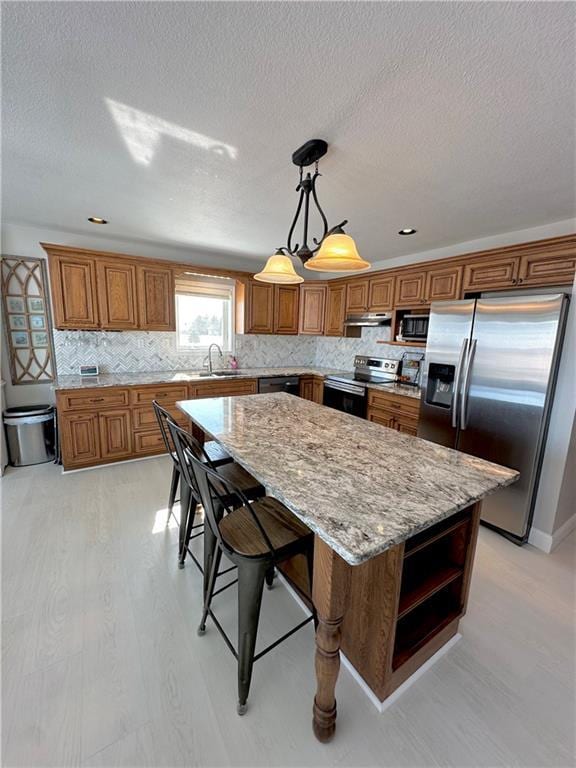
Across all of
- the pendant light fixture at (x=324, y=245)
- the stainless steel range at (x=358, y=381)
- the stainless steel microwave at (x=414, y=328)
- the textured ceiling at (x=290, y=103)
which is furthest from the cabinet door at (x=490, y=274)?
the pendant light fixture at (x=324, y=245)

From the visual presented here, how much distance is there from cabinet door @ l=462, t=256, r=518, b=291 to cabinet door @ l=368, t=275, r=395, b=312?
918 millimetres

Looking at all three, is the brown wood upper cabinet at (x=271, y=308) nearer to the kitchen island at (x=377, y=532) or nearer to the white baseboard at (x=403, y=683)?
the kitchen island at (x=377, y=532)

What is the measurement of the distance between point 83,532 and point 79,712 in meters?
1.28

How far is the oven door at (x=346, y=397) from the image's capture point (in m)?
3.76

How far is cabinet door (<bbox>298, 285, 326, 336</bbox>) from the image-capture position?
4664 millimetres

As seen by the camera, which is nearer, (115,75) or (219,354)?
(115,75)

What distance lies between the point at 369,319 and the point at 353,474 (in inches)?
119

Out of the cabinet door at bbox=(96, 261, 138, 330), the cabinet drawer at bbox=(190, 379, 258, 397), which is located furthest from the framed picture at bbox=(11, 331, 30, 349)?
the cabinet drawer at bbox=(190, 379, 258, 397)

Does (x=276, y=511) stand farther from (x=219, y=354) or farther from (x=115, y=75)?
(x=219, y=354)

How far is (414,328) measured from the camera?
3441mm

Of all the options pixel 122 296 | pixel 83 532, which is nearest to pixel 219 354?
pixel 122 296

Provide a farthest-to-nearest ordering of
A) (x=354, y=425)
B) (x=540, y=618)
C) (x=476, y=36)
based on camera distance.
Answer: (x=354, y=425) → (x=540, y=618) → (x=476, y=36)

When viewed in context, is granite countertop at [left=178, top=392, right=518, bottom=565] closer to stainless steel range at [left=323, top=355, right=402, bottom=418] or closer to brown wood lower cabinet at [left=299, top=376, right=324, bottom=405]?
stainless steel range at [left=323, top=355, right=402, bottom=418]

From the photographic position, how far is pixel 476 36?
99 centimetres
